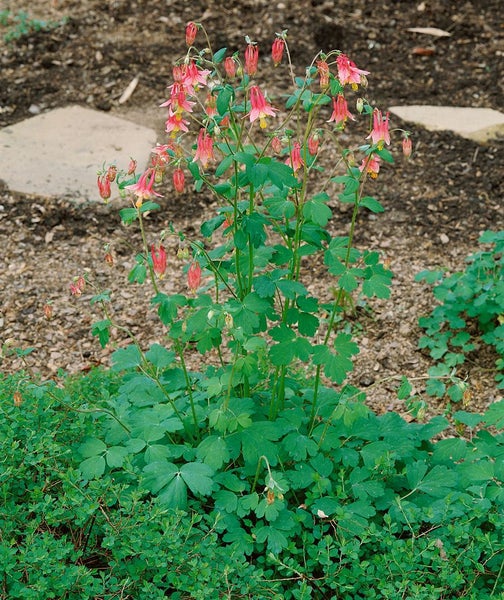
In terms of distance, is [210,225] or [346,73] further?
[210,225]

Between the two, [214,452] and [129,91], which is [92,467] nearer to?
[214,452]

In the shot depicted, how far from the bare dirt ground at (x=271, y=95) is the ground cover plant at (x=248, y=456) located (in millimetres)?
540

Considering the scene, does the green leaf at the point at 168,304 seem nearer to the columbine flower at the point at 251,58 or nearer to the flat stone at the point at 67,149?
the columbine flower at the point at 251,58

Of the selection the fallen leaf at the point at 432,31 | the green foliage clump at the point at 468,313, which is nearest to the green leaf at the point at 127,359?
the green foliage clump at the point at 468,313

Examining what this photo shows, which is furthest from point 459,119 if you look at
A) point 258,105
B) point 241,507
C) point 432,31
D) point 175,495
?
point 175,495

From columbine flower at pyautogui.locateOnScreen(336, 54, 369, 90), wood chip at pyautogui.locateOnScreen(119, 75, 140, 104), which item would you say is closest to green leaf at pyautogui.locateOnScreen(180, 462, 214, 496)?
columbine flower at pyautogui.locateOnScreen(336, 54, 369, 90)

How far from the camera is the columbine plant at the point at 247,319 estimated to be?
239 cm

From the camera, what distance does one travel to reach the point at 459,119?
17.4ft

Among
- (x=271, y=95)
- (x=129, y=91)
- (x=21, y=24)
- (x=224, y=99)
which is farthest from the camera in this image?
(x=21, y=24)

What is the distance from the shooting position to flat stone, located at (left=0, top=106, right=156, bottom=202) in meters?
4.80

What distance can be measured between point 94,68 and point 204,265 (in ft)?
11.6

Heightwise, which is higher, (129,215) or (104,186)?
(104,186)

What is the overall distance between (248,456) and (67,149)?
3.06m

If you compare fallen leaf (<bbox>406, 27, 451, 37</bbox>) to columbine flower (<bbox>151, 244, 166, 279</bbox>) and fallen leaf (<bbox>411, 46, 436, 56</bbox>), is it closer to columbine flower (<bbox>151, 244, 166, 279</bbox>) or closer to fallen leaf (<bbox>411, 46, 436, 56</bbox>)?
fallen leaf (<bbox>411, 46, 436, 56</bbox>)
